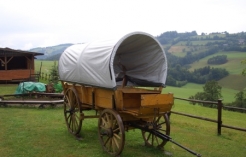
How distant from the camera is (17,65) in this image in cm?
2941

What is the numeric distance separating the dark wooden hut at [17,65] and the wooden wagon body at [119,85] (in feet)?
62.1

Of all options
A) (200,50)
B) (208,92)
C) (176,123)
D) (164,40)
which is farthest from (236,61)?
(176,123)

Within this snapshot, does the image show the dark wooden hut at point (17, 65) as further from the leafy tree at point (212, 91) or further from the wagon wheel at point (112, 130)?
the leafy tree at point (212, 91)

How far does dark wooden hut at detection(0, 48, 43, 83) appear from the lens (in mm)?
25781

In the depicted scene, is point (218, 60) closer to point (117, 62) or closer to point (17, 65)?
point (17, 65)

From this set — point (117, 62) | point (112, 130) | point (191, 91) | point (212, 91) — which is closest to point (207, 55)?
point (191, 91)

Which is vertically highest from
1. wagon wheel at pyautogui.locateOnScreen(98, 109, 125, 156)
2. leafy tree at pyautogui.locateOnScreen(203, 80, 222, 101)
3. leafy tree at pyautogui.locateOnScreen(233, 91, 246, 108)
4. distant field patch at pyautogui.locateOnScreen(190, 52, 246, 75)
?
distant field patch at pyautogui.locateOnScreen(190, 52, 246, 75)

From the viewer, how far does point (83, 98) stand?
8148 millimetres

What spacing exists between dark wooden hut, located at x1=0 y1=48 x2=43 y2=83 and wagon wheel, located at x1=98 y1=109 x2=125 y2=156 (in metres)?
21.1

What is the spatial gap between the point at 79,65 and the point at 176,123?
529 cm

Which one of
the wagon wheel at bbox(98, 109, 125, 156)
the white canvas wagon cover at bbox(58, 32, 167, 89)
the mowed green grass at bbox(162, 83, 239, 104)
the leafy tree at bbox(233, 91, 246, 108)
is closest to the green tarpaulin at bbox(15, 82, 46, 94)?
the white canvas wagon cover at bbox(58, 32, 167, 89)

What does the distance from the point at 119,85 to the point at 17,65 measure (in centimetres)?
2363

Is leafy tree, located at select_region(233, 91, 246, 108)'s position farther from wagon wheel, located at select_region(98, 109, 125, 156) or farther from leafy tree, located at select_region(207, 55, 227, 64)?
leafy tree, located at select_region(207, 55, 227, 64)

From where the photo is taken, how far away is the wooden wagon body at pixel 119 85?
646 cm
